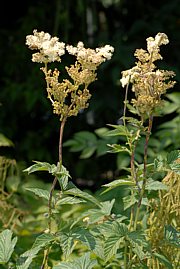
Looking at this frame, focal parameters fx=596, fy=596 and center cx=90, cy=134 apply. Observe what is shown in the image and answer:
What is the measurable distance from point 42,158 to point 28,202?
1.12 metres

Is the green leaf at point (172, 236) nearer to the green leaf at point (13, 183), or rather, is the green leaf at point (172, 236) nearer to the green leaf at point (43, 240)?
the green leaf at point (43, 240)

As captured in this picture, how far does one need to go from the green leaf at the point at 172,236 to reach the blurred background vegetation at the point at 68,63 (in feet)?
6.90

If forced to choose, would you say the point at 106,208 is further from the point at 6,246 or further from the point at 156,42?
the point at 156,42

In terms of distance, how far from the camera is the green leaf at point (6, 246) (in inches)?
51.4

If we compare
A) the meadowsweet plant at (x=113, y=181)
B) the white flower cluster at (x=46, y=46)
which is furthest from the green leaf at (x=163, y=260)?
the white flower cluster at (x=46, y=46)

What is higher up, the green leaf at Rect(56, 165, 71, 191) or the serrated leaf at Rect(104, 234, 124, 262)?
the green leaf at Rect(56, 165, 71, 191)

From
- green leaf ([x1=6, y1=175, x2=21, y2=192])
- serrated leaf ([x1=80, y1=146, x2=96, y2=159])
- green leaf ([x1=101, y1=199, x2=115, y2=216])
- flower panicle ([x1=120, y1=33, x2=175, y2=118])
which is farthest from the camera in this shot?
serrated leaf ([x1=80, y1=146, x2=96, y2=159])

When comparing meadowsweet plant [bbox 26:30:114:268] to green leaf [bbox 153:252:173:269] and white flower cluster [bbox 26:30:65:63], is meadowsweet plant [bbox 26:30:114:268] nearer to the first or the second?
white flower cluster [bbox 26:30:65:63]

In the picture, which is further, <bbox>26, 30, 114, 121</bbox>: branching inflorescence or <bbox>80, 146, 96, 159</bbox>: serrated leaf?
<bbox>80, 146, 96, 159</bbox>: serrated leaf

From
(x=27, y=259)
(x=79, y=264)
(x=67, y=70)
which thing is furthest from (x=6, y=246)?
(x=67, y=70)

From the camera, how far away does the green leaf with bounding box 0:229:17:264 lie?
130 centimetres

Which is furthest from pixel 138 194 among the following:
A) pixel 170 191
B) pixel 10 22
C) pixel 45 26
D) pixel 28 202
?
pixel 10 22

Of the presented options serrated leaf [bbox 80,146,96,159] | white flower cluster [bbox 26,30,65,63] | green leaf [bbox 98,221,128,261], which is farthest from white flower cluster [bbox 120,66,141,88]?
serrated leaf [bbox 80,146,96,159]

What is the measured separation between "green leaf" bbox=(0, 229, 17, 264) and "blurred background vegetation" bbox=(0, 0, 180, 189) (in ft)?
6.82
